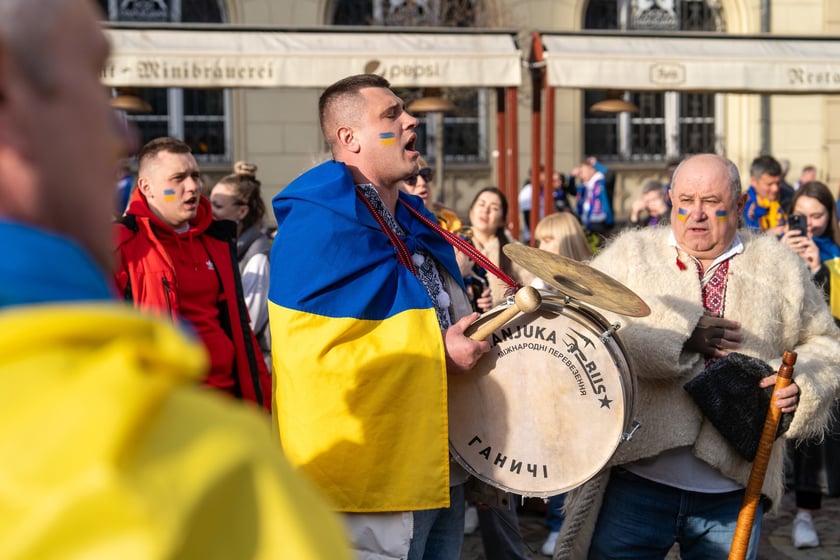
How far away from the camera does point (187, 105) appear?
16.4 m

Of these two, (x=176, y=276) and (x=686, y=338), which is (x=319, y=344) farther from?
(x=176, y=276)

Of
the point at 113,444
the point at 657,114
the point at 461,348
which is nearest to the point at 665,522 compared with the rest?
the point at 461,348

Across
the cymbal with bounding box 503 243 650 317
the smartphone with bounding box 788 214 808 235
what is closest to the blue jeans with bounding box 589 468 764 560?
the cymbal with bounding box 503 243 650 317

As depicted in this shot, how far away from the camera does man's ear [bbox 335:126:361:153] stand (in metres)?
3.26

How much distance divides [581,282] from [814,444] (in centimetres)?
357

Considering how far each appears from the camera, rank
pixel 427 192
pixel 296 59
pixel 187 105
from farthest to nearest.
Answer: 1. pixel 187 105
2. pixel 296 59
3. pixel 427 192

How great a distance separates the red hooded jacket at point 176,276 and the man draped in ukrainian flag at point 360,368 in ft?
3.74

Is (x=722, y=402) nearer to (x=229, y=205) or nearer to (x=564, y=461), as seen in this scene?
(x=564, y=461)

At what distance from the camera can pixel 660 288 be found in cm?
336

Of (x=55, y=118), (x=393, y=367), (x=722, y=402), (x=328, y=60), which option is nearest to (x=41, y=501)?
(x=55, y=118)

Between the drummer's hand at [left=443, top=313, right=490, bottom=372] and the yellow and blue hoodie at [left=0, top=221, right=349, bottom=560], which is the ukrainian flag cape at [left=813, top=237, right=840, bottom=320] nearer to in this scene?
the drummer's hand at [left=443, top=313, right=490, bottom=372]

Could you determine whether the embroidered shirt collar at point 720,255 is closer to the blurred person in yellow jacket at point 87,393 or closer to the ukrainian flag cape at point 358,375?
the ukrainian flag cape at point 358,375

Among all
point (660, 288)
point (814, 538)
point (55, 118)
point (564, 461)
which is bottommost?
point (814, 538)

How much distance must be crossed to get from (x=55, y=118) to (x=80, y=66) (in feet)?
0.19
